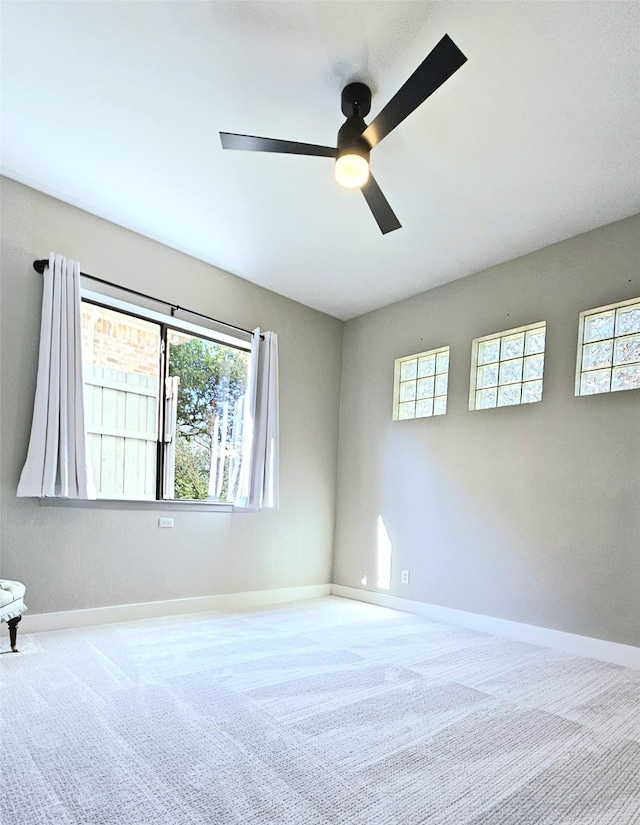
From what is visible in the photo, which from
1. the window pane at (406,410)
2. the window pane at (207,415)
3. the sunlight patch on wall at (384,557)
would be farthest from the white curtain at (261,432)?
the window pane at (406,410)

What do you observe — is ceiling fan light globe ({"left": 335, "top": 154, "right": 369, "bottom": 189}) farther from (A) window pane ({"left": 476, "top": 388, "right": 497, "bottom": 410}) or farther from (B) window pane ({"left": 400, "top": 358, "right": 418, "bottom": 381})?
(B) window pane ({"left": 400, "top": 358, "right": 418, "bottom": 381})

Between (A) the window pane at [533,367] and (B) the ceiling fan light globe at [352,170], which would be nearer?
(B) the ceiling fan light globe at [352,170]

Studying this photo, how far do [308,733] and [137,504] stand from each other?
2.39 m

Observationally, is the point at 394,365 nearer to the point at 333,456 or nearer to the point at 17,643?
the point at 333,456

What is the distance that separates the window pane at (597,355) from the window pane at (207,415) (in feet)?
9.62

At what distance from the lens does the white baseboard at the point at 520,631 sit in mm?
3275

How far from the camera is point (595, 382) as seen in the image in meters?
3.62

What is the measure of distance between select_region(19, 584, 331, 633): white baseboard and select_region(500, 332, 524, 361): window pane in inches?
117

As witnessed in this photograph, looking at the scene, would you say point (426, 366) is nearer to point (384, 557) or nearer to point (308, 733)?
point (384, 557)

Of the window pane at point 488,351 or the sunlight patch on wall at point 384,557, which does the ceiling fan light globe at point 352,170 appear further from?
the sunlight patch on wall at point 384,557

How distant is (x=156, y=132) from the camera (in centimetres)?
294

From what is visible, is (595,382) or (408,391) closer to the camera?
(595,382)

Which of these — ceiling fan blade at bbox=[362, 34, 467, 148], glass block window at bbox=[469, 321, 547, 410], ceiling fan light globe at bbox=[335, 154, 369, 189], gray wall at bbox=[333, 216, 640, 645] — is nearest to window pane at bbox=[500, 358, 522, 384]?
glass block window at bbox=[469, 321, 547, 410]

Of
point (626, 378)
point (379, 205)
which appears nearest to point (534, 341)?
point (626, 378)
